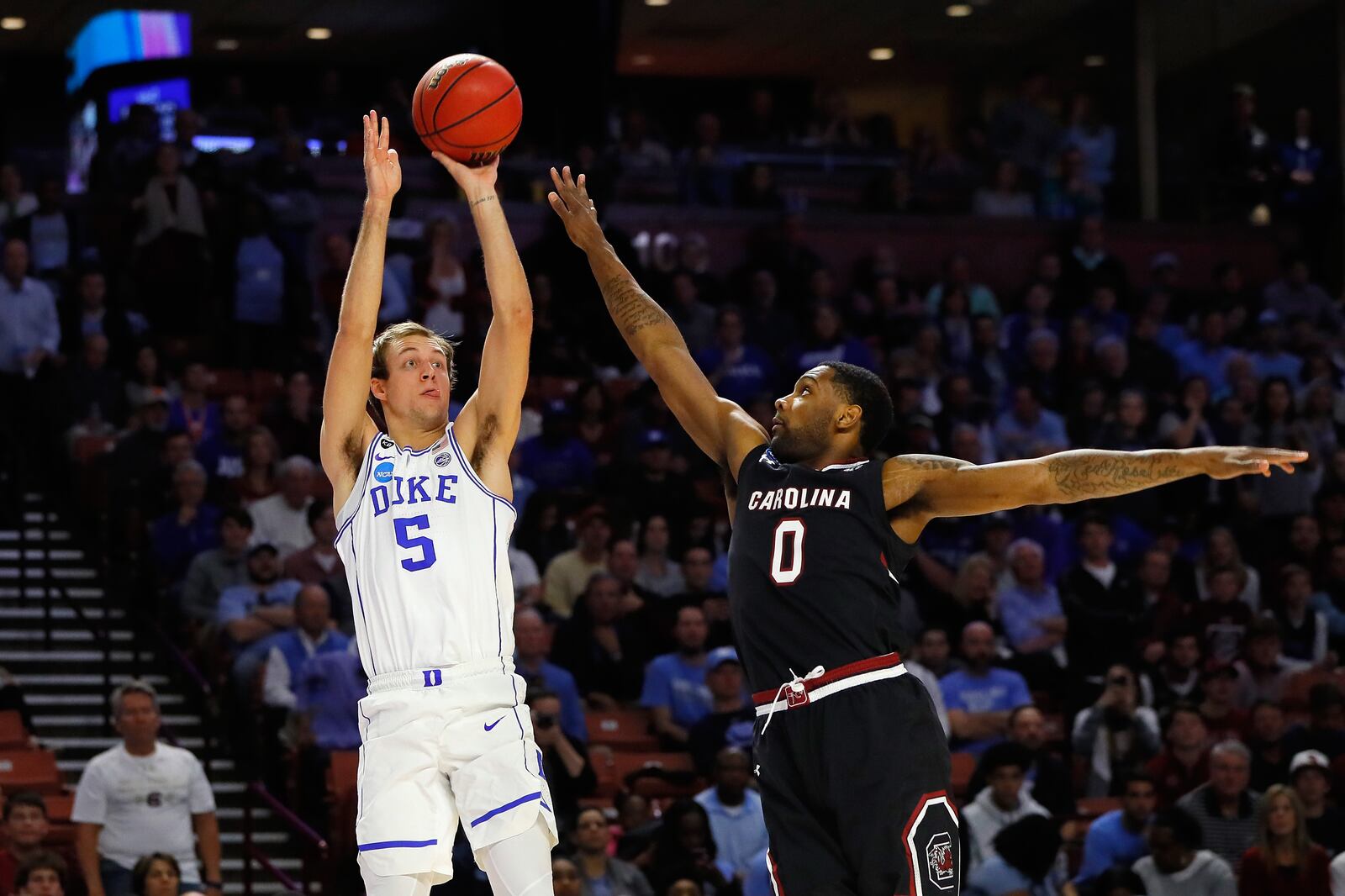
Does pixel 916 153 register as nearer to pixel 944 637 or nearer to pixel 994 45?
pixel 994 45

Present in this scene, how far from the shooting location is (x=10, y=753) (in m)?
10.7

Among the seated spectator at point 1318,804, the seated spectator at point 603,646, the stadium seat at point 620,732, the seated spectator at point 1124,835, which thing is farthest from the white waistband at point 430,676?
the seated spectator at point 1318,804

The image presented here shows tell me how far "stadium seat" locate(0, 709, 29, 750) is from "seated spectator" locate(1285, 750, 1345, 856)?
7171 mm

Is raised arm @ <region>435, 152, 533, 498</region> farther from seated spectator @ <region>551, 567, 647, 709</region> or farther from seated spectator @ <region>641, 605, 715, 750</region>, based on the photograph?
seated spectator @ <region>551, 567, 647, 709</region>

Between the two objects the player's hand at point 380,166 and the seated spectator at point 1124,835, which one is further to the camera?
the seated spectator at point 1124,835

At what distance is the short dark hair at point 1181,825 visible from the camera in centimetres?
1034

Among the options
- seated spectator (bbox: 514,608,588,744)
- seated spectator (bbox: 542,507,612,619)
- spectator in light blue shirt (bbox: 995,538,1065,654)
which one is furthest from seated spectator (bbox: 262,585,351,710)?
spectator in light blue shirt (bbox: 995,538,1065,654)

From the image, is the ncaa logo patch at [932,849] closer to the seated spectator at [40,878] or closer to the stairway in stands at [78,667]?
the seated spectator at [40,878]

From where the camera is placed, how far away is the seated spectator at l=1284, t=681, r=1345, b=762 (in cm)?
1191

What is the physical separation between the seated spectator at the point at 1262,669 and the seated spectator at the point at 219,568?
6581 mm

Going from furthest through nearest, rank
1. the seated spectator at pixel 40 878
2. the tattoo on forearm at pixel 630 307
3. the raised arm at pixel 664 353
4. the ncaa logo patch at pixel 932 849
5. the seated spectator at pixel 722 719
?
the seated spectator at pixel 722 719 < the seated spectator at pixel 40 878 < the tattoo on forearm at pixel 630 307 < the raised arm at pixel 664 353 < the ncaa logo patch at pixel 932 849

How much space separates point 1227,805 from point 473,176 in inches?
268

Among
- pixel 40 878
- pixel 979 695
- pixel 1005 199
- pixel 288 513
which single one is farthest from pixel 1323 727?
pixel 1005 199

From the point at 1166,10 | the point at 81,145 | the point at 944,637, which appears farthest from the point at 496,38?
the point at 944,637
